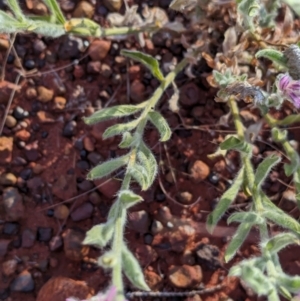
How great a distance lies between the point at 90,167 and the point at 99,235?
4.43ft

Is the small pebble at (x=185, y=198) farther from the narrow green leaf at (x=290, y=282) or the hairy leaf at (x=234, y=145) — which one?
the narrow green leaf at (x=290, y=282)

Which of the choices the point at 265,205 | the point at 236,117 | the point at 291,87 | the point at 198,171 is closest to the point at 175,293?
the point at 198,171

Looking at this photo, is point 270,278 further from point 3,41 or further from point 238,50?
point 3,41

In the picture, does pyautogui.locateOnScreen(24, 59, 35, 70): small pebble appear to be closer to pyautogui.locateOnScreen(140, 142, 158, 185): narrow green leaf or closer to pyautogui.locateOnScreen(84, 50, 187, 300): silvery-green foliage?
pyautogui.locateOnScreen(84, 50, 187, 300): silvery-green foliage

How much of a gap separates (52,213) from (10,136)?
57 centimetres

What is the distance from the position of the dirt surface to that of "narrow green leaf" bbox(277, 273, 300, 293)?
1.03 metres

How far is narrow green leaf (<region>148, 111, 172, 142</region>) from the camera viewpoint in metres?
2.81

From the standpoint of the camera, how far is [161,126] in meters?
2.90

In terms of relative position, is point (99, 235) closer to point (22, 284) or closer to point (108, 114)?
point (108, 114)

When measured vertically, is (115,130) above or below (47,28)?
below

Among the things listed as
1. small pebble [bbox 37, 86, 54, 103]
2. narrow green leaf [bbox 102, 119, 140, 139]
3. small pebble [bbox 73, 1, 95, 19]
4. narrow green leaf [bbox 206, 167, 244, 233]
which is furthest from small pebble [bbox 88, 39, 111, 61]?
narrow green leaf [bbox 206, 167, 244, 233]

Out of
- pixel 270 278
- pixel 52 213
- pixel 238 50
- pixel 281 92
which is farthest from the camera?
pixel 52 213

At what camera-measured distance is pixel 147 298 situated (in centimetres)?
347

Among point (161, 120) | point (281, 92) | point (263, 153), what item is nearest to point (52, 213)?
point (161, 120)
